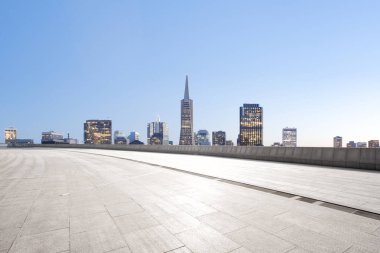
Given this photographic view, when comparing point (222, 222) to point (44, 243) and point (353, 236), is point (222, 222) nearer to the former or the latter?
point (353, 236)

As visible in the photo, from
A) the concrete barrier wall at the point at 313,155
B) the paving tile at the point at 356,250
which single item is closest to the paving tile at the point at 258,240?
the paving tile at the point at 356,250

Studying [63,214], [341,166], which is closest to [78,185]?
[63,214]

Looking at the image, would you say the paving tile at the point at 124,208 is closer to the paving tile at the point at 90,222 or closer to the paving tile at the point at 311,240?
the paving tile at the point at 90,222

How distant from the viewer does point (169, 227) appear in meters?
4.43

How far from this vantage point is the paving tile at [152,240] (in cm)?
361

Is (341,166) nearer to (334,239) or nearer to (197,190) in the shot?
(197,190)

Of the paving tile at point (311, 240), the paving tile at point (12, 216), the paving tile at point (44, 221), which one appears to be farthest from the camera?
the paving tile at point (12, 216)

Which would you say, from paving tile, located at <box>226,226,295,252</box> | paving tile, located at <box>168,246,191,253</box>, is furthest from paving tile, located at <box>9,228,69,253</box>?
paving tile, located at <box>226,226,295,252</box>

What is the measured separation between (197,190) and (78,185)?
4498 millimetres

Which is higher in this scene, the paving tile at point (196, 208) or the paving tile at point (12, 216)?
the paving tile at point (196, 208)

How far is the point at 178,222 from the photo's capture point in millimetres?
4695

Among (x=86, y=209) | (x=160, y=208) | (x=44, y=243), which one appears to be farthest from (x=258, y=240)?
(x=86, y=209)

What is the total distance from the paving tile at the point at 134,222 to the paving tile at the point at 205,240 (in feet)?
2.69

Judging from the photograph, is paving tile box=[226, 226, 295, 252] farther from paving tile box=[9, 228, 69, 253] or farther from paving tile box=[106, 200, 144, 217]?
paving tile box=[9, 228, 69, 253]
